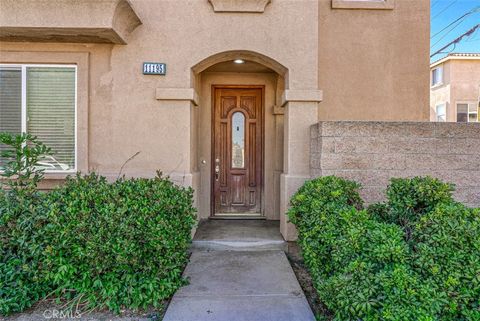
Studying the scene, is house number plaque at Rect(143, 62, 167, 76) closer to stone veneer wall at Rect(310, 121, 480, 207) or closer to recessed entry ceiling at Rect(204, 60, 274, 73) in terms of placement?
recessed entry ceiling at Rect(204, 60, 274, 73)

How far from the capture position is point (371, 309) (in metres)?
2.34

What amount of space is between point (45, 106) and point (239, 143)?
3599mm

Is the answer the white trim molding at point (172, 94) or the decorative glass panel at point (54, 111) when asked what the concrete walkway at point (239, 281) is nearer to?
the white trim molding at point (172, 94)

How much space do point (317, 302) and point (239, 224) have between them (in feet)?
8.79

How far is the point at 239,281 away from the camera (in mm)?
3971

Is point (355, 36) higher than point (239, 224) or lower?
higher

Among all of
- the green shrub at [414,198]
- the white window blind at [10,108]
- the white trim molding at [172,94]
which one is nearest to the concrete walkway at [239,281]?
the green shrub at [414,198]

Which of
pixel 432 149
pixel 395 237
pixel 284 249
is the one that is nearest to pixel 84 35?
pixel 284 249

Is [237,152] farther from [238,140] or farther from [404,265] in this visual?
[404,265]

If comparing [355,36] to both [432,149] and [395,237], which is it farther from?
[395,237]

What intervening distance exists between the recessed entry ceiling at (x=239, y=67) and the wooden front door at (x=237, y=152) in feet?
1.34

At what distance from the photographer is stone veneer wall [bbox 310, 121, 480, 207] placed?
4.57 meters

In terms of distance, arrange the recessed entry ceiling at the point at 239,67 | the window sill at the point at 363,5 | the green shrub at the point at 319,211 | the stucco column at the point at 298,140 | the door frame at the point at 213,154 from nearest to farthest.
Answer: the green shrub at the point at 319,211, the stucco column at the point at 298,140, the window sill at the point at 363,5, the recessed entry ceiling at the point at 239,67, the door frame at the point at 213,154

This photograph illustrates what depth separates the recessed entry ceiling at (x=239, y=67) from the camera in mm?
6008
